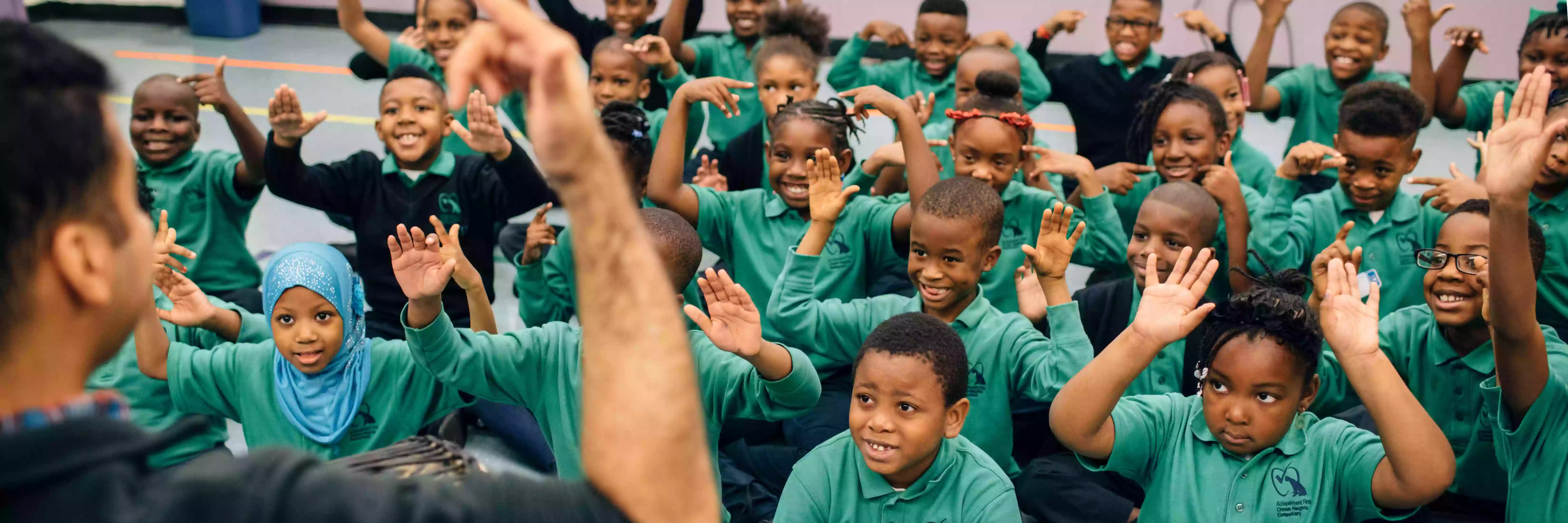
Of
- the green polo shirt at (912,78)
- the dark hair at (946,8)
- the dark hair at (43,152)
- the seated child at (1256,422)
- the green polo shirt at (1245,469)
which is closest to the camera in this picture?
the dark hair at (43,152)

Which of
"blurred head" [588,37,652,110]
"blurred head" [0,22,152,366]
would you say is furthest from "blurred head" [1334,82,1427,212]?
"blurred head" [0,22,152,366]

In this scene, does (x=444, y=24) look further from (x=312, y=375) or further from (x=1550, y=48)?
(x=1550, y=48)

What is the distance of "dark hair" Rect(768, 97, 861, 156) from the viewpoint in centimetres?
348

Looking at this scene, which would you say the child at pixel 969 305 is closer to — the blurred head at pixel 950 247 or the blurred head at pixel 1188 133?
the blurred head at pixel 950 247

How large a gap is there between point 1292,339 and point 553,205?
3277 mm

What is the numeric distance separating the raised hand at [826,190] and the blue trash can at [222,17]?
21.3 feet

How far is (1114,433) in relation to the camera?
2.13 metres

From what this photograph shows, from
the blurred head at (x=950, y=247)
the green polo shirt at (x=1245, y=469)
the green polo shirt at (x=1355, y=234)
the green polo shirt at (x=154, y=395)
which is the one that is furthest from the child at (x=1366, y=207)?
the green polo shirt at (x=154, y=395)

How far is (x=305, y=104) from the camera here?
6.86 m

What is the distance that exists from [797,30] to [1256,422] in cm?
298

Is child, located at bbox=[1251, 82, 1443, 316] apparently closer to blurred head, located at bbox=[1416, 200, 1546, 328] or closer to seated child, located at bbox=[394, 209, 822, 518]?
blurred head, located at bbox=[1416, 200, 1546, 328]

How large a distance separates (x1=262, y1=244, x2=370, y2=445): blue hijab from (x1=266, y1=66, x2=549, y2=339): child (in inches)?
33.3

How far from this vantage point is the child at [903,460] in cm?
214

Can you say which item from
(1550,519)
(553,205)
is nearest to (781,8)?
(553,205)
